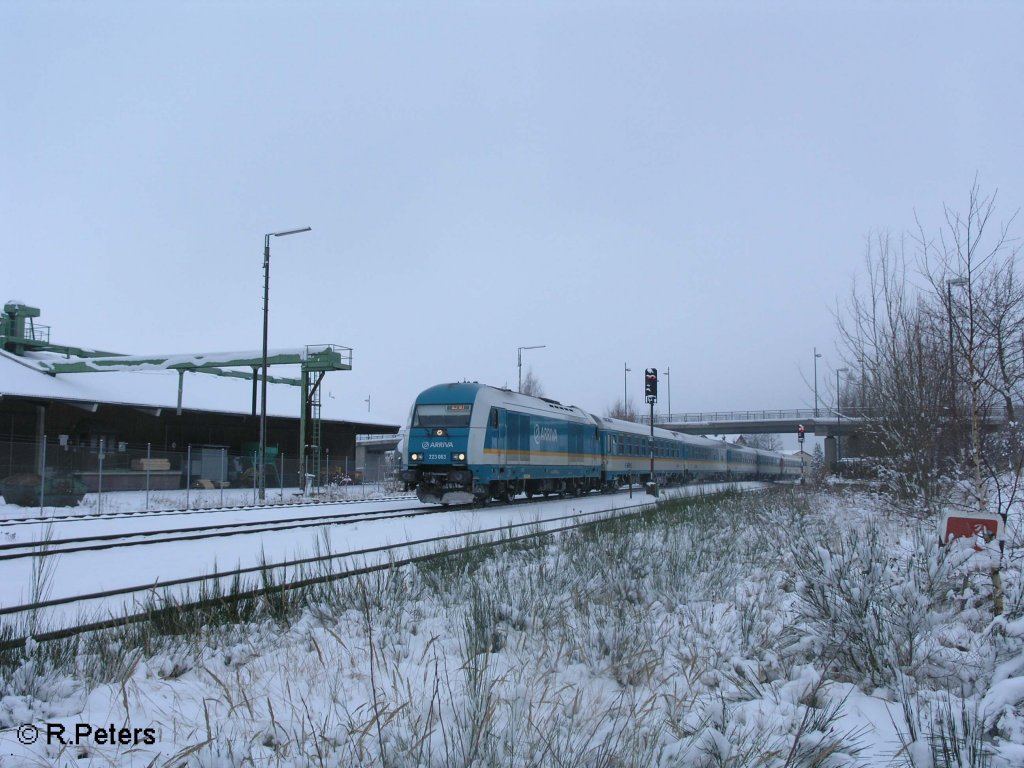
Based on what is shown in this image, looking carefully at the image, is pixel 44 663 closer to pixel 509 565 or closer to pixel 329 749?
pixel 329 749

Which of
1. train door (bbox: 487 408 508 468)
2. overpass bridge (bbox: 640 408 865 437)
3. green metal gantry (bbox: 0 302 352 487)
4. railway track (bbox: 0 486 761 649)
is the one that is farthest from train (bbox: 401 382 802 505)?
overpass bridge (bbox: 640 408 865 437)

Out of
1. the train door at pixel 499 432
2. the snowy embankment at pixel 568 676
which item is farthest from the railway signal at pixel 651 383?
the snowy embankment at pixel 568 676

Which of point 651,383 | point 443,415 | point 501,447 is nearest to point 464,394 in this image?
point 443,415

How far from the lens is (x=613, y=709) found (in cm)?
404

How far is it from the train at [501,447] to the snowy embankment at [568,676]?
12.0 meters

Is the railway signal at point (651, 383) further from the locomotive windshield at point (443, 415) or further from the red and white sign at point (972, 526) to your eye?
the red and white sign at point (972, 526)

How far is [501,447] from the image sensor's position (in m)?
20.8

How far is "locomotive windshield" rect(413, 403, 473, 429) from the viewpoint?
784 inches

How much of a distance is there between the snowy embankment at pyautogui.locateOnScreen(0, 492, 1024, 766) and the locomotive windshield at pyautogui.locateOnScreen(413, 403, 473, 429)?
12.0m

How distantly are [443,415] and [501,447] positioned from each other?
196 centimetres

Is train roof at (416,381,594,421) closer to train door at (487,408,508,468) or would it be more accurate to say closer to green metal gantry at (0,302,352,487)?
train door at (487,408,508,468)

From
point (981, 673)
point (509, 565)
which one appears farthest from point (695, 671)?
point (509, 565)

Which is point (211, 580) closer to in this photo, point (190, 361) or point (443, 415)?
point (443, 415)

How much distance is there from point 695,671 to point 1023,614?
8.85 ft
